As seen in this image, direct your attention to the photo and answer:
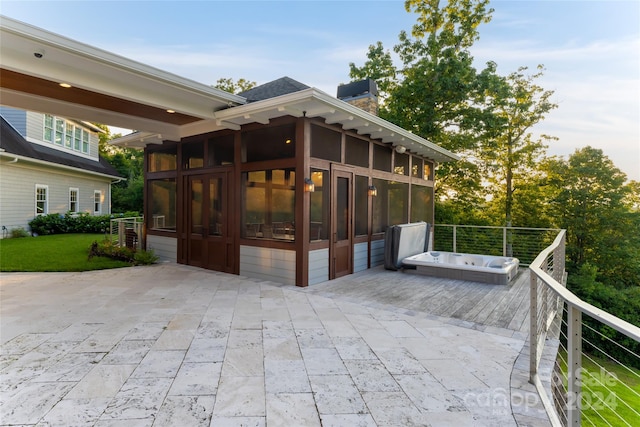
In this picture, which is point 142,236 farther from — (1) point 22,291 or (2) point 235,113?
(2) point 235,113

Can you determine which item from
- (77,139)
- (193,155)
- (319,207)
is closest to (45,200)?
(77,139)

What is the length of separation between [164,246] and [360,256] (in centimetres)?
477

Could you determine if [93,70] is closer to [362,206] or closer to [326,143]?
[326,143]

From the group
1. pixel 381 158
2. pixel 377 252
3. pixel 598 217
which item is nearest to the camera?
pixel 377 252

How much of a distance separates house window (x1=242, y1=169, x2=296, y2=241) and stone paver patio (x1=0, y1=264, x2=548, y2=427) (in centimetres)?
151

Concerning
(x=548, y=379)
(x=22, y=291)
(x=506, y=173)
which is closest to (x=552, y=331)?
(x=548, y=379)

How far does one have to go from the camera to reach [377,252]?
764 centimetres

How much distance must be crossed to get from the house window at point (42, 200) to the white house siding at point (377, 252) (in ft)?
41.7

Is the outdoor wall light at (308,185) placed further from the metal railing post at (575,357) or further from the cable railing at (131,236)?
the cable railing at (131,236)

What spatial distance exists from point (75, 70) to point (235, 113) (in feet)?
7.24

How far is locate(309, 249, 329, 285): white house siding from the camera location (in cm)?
571

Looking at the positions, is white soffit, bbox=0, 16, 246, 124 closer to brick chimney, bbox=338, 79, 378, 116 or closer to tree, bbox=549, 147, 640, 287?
brick chimney, bbox=338, 79, 378, 116

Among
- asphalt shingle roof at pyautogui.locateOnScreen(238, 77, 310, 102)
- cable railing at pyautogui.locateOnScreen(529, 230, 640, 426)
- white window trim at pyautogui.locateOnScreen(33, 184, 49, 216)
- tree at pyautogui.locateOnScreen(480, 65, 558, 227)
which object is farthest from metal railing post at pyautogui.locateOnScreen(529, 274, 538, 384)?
white window trim at pyautogui.locateOnScreen(33, 184, 49, 216)

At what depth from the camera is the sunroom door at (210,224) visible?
6586 mm
